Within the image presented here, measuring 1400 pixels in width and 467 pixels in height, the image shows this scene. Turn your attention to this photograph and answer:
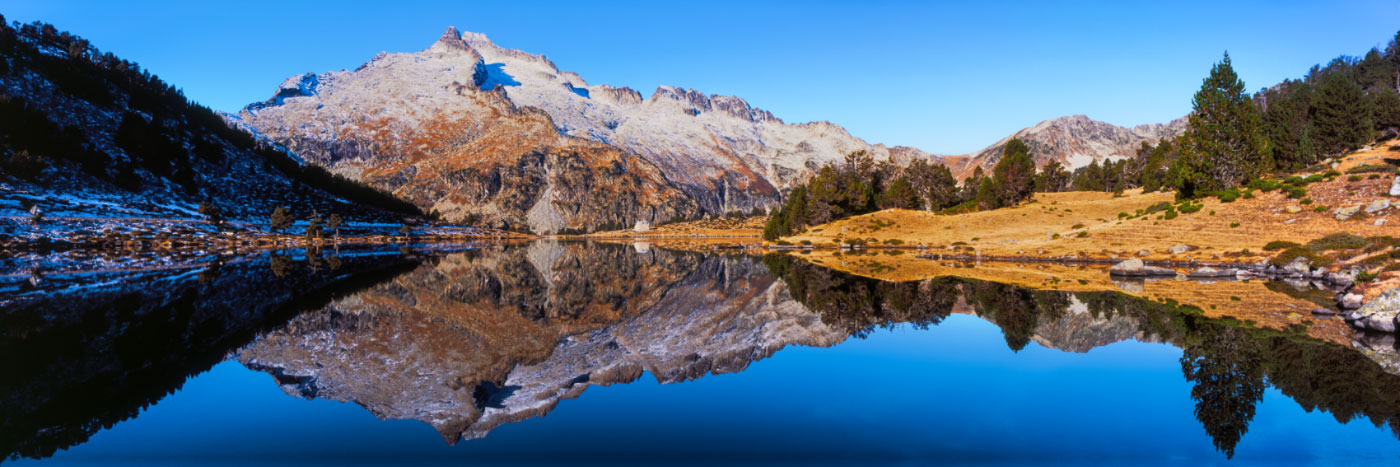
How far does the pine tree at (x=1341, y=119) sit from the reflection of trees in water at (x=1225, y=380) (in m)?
81.3

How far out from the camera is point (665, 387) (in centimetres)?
1240

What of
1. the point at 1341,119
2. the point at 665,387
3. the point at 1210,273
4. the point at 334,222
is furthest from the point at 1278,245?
the point at 334,222

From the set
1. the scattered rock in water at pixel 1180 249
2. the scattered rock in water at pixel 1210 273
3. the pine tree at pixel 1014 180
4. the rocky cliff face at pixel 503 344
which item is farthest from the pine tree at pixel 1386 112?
the rocky cliff face at pixel 503 344

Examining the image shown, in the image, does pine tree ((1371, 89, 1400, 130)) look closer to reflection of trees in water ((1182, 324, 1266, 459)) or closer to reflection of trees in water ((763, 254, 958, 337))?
reflection of trees in water ((763, 254, 958, 337))

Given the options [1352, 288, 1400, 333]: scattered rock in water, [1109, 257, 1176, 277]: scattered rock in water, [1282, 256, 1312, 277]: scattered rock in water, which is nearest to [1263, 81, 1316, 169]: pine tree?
[1282, 256, 1312, 277]: scattered rock in water

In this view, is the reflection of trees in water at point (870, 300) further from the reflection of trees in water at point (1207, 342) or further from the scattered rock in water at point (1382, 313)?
the scattered rock in water at point (1382, 313)

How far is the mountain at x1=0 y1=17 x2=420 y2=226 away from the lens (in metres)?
77.2

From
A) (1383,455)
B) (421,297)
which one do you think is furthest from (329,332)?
(1383,455)

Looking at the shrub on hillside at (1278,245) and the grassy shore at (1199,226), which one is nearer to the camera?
the shrub on hillside at (1278,245)

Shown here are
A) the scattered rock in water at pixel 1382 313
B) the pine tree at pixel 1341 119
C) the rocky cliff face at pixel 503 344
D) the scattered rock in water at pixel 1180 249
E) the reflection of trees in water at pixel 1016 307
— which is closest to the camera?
the rocky cliff face at pixel 503 344

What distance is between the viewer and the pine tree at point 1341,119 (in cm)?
6819

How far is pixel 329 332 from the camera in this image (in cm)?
1870

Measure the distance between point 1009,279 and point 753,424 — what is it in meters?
29.2

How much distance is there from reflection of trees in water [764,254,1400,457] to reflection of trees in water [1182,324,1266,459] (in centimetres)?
2
